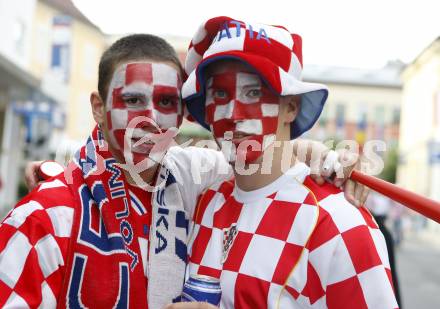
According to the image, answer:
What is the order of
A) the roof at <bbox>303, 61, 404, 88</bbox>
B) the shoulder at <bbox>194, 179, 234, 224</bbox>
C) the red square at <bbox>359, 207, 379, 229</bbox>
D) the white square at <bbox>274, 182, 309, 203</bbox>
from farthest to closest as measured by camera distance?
the roof at <bbox>303, 61, 404, 88</bbox>
the shoulder at <bbox>194, 179, 234, 224</bbox>
the white square at <bbox>274, 182, 309, 203</bbox>
the red square at <bbox>359, 207, 379, 229</bbox>

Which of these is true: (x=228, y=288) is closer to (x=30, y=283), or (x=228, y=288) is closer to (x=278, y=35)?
(x=30, y=283)

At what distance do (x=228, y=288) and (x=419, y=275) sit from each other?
28.1ft

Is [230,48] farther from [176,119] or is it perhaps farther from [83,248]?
[83,248]

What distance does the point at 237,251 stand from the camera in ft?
5.94

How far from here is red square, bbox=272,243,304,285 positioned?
1.68m

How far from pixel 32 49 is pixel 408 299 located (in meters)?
14.6

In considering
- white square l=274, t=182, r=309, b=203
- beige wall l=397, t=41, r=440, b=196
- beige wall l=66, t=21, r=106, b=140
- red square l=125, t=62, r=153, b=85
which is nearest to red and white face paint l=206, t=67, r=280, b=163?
white square l=274, t=182, r=309, b=203

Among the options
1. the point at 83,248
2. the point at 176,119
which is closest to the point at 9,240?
the point at 83,248

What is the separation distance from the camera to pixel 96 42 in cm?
1969

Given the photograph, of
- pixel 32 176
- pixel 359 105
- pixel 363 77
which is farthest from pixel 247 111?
pixel 363 77

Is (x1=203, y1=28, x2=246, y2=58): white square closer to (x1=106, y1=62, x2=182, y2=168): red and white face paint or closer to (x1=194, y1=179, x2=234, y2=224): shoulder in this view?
(x1=106, y1=62, x2=182, y2=168): red and white face paint

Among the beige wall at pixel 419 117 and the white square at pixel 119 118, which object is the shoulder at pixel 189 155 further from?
the beige wall at pixel 419 117

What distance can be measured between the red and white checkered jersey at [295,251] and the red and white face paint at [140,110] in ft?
1.29

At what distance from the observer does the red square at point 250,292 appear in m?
1.68
